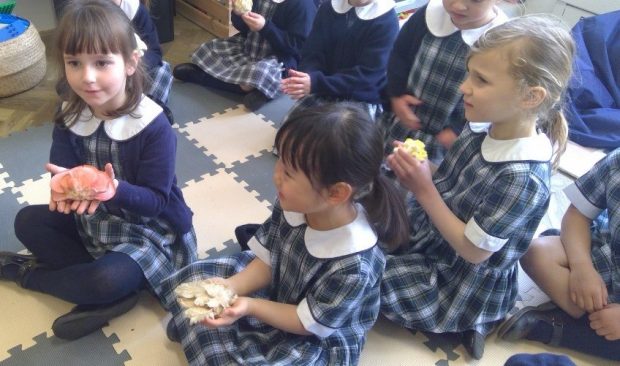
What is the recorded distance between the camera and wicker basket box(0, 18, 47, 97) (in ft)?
6.88

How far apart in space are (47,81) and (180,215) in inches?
54.3

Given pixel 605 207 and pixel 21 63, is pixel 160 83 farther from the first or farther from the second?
pixel 605 207

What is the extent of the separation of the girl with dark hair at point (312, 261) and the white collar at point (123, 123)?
36 cm

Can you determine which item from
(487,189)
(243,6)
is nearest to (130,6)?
(243,6)

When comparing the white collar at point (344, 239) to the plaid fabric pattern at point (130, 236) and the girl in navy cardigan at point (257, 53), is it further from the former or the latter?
the girl in navy cardigan at point (257, 53)

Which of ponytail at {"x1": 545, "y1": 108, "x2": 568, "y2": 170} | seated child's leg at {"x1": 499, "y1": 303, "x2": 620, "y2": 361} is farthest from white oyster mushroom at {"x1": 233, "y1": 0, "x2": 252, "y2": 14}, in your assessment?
seated child's leg at {"x1": 499, "y1": 303, "x2": 620, "y2": 361}

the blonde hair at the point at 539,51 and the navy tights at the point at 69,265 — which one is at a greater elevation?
the blonde hair at the point at 539,51

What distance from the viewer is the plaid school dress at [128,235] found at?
1.30 m

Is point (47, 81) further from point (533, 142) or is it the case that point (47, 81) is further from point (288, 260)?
point (533, 142)

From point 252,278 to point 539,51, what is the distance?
0.82 metres

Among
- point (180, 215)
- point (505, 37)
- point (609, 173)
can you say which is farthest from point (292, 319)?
point (609, 173)

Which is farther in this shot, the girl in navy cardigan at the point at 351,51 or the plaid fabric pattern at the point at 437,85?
the girl in navy cardigan at the point at 351,51

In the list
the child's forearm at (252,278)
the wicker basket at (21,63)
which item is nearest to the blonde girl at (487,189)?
the child's forearm at (252,278)

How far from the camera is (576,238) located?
144cm
